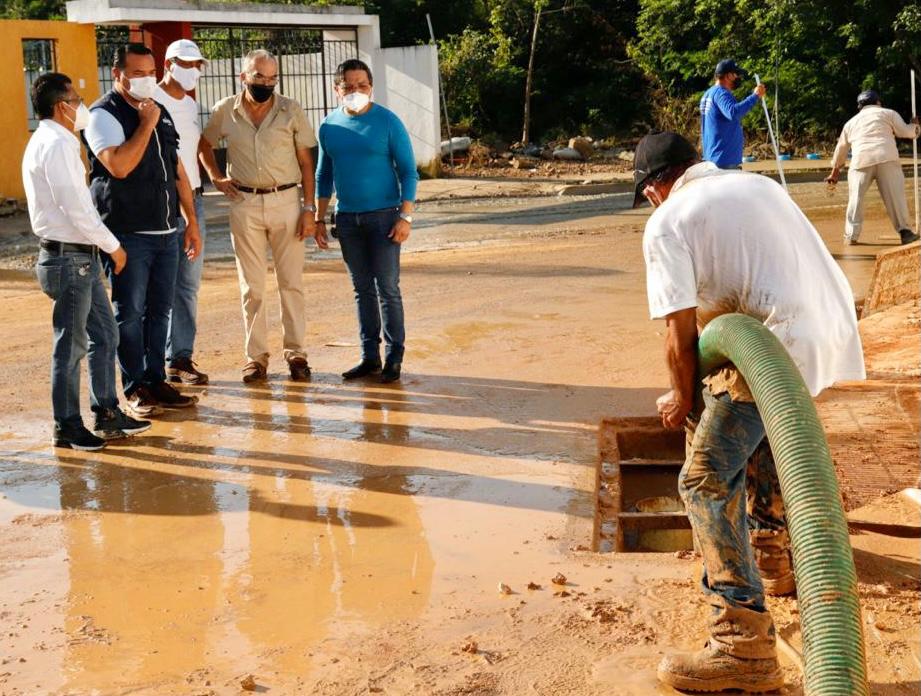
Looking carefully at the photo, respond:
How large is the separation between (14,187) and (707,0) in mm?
15636

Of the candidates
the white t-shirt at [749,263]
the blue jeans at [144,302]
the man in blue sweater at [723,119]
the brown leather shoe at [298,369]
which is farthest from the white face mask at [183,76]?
the man in blue sweater at [723,119]

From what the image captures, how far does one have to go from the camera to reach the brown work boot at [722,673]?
147 inches

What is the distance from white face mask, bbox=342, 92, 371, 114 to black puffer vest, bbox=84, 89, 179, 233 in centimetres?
115

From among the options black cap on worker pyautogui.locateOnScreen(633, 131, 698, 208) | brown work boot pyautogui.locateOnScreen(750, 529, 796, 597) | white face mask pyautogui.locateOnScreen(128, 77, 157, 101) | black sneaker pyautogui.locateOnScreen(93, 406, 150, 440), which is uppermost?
white face mask pyautogui.locateOnScreen(128, 77, 157, 101)

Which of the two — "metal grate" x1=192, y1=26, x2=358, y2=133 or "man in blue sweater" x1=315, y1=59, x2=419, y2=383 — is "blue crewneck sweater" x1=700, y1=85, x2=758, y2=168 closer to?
"man in blue sweater" x1=315, y1=59, x2=419, y2=383

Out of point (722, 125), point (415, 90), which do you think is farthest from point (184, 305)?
point (415, 90)

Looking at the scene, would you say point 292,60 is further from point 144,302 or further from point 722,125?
point 144,302

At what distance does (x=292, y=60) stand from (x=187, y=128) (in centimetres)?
1736

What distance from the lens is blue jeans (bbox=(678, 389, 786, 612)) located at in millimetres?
3740

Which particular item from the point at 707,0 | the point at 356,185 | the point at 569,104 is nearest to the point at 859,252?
the point at 356,185

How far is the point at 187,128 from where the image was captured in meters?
7.89

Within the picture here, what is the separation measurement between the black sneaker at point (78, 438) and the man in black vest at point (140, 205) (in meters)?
0.61

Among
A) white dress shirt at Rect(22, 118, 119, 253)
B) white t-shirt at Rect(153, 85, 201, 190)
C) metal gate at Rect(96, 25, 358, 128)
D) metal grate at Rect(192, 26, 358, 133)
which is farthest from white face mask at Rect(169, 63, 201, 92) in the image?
metal grate at Rect(192, 26, 358, 133)

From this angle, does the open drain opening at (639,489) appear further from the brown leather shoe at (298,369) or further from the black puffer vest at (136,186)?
the black puffer vest at (136,186)
